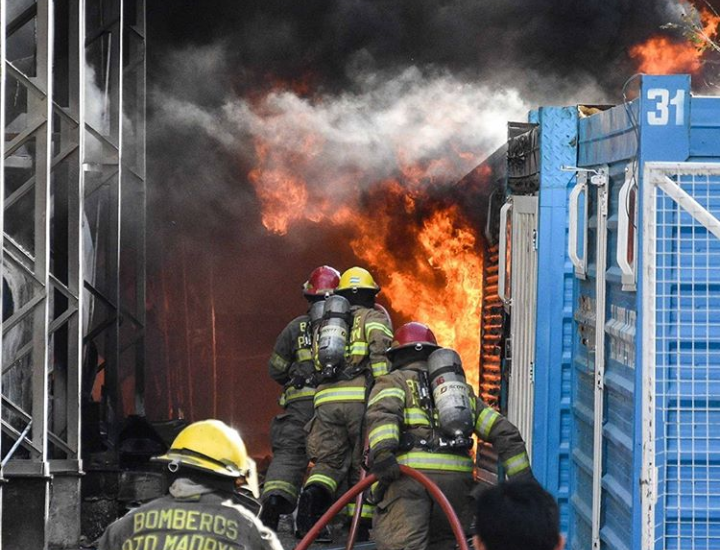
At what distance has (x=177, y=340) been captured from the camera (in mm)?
17250

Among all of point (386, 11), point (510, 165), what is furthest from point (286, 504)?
point (386, 11)

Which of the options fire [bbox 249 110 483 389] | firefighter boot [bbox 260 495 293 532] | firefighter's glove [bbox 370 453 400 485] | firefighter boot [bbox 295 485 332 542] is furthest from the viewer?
fire [bbox 249 110 483 389]

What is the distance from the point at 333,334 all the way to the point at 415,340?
261cm

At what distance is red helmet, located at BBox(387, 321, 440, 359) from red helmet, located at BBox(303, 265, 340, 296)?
135 inches

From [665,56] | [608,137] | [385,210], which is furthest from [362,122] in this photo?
[608,137]

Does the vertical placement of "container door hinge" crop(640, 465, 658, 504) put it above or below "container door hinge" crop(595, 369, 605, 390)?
below

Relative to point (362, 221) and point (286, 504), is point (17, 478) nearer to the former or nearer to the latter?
point (286, 504)

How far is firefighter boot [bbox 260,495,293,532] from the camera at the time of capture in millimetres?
11156

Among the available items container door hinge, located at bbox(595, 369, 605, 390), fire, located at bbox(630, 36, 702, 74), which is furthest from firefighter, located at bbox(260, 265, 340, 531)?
fire, located at bbox(630, 36, 702, 74)

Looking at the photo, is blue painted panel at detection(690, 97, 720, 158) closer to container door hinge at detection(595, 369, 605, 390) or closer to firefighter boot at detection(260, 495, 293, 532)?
container door hinge at detection(595, 369, 605, 390)

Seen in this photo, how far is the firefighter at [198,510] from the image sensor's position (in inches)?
171

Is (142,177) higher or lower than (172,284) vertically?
higher

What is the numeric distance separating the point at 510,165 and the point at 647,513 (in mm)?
4680

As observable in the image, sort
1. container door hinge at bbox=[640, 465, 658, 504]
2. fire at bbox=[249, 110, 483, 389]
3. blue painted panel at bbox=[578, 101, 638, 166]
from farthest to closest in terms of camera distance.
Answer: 1. fire at bbox=[249, 110, 483, 389]
2. blue painted panel at bbox=[578, 101, 638, 166]
3. container door hinge at bbox=[640, 465, 658, 504]
